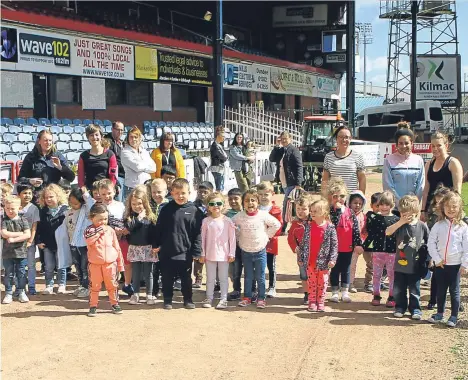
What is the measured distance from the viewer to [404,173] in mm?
7156

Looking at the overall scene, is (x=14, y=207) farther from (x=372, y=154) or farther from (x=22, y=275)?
(x=372, y=154)

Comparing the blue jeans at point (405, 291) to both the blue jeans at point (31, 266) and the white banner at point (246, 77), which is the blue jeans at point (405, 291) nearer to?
the blue jeans at point (31, 266)

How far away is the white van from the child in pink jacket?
1212 inches

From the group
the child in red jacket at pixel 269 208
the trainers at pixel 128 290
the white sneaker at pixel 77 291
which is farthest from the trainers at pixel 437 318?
the white sneaker at pixel 77 291

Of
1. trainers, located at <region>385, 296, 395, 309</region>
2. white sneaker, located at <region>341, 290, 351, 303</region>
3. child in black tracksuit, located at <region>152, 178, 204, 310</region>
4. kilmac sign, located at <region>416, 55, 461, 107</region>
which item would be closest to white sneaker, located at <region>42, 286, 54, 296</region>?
child in black tracksuit, located at <region>152, 178, 204, 310</region>

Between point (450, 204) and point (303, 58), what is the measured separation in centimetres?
3721

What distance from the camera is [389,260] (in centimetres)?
684

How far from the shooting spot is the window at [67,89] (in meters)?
20.6

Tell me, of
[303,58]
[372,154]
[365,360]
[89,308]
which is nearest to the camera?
[365,360]

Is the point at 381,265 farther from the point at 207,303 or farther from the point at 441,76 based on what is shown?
the point at 441,76

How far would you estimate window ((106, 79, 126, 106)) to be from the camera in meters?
23.3

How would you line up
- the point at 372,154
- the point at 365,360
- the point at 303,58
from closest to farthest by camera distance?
1. the point at 365,360
2. the point at 372,154
3. the point at 303,58

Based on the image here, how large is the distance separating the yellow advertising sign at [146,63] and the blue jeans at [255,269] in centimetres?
1637

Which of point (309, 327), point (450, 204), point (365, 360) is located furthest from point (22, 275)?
point (450, 204)
